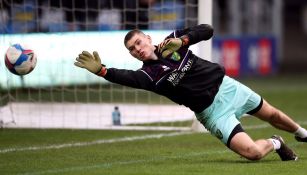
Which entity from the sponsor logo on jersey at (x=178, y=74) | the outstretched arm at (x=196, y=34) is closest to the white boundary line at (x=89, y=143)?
the sponsor logo on jersey at (x=178, y=74)

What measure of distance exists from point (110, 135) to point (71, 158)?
2.32 metres

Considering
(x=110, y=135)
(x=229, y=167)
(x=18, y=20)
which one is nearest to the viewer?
(x=229, y=167)

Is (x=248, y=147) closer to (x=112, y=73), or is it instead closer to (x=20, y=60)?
(x=112, y=73)

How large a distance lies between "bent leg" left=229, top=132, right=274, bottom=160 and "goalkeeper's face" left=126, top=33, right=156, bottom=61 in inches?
45.9

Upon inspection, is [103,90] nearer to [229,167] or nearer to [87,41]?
[87,41]

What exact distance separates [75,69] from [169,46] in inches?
254

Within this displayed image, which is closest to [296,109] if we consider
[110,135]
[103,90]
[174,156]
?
[103,90]

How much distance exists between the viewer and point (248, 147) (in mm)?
9656

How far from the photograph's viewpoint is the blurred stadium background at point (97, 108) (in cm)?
991

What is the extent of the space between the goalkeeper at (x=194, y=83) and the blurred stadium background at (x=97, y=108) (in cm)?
23

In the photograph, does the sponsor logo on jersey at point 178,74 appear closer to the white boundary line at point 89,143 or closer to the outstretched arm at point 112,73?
the outstretched arm at point 112,73

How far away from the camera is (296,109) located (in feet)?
52.5

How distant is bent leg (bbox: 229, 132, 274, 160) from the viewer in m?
9.66

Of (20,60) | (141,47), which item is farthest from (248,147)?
(20,60)
